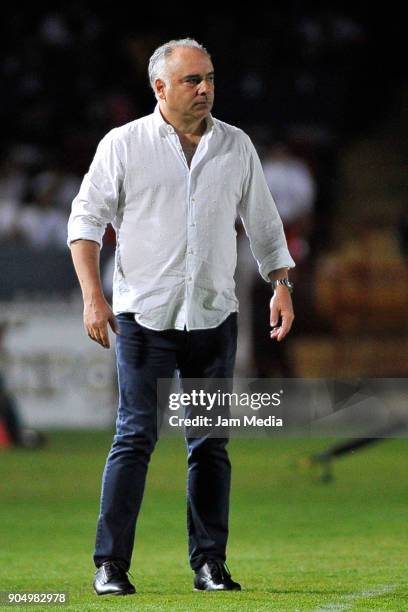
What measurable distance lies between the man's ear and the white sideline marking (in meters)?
1.98

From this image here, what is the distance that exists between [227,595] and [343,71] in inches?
573

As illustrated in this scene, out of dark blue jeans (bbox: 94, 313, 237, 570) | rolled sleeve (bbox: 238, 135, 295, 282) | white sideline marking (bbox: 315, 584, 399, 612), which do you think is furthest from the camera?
rolled sleeve (bbox: 238, 135, 295, 282)

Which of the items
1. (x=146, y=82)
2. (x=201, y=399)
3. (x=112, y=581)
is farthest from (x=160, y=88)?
(x=146, y=82)

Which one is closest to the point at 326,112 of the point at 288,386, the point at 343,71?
the point at 343,71

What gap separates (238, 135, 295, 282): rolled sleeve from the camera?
18.2 feet

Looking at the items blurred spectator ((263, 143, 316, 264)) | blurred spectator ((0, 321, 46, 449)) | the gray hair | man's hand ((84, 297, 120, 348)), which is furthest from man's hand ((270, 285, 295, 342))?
blurred spectator ((263, 143, 316, 264))

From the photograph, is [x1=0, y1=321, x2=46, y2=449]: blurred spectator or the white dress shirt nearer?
the white dress shirt

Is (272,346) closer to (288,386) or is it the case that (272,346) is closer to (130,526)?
(288,386)

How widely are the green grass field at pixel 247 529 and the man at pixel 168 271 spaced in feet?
0.97

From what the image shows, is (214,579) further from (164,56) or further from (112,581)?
(164,56)

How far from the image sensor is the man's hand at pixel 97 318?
5156mm

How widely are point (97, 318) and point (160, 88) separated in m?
0.94

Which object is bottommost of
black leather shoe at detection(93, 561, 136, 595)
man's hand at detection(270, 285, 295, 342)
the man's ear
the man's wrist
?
black leather shoe at detection(93, 561, 136, 595)

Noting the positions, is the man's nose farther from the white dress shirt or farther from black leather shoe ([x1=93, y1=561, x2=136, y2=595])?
black leather shoe ([x1=93, y1=561, x2=136, y2=595])
